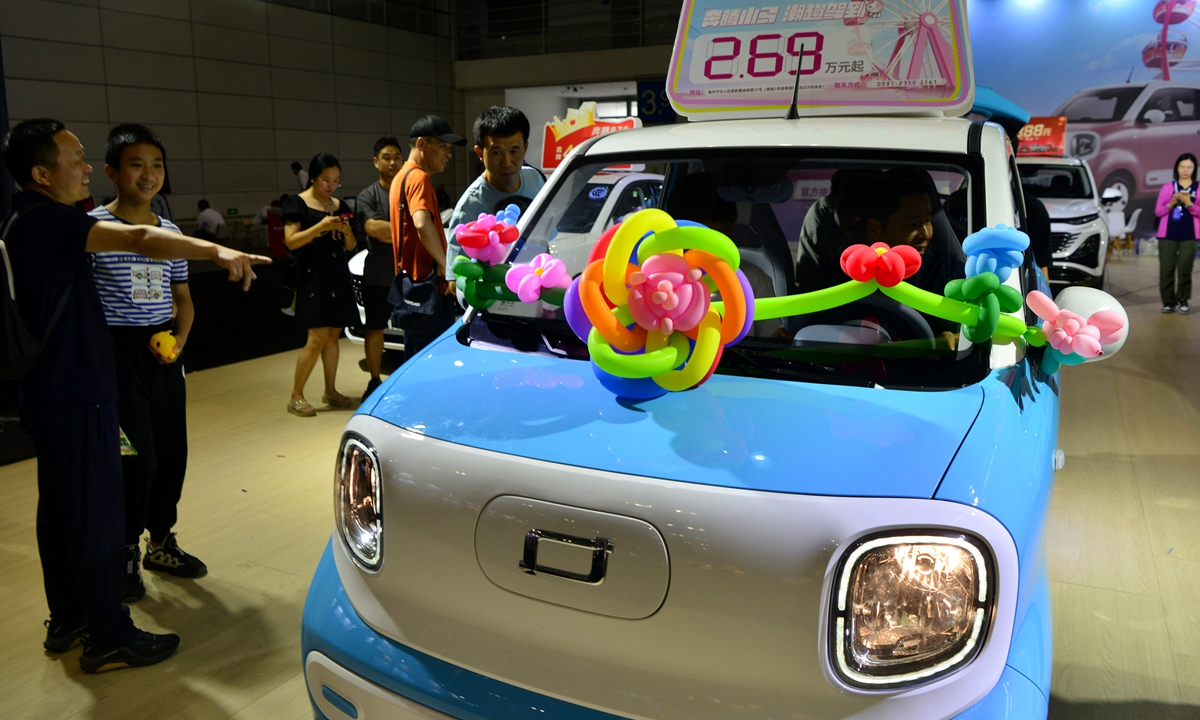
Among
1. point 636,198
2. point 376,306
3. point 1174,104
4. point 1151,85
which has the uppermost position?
point 1151,85

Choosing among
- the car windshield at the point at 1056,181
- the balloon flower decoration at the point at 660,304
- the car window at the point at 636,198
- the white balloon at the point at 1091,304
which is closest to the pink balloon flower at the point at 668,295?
the balloon flower decoration at the point at 660,304

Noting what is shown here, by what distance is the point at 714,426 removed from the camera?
5.03 feet

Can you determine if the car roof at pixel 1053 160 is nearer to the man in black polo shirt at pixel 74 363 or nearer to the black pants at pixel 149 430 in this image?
the black pants at pixel 149 430

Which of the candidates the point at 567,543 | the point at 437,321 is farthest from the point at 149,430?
the point at 567,543

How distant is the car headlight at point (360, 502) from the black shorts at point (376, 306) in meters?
3.86

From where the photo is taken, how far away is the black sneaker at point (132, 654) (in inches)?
101

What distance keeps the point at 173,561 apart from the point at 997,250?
3083 millimetres

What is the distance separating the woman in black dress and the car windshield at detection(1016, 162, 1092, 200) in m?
8.63

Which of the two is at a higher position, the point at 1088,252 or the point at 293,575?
the point at 1088,252

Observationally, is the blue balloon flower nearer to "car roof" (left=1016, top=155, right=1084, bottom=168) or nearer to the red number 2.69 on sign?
the red number 2.69 on sign

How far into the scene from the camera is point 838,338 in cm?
194

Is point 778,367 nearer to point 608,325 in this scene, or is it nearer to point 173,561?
point 608,325

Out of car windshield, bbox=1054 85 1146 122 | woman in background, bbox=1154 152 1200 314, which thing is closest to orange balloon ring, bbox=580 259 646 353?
woman in background, bbox=1154 152 1200 314

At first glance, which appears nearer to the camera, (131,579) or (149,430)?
(149,430)
